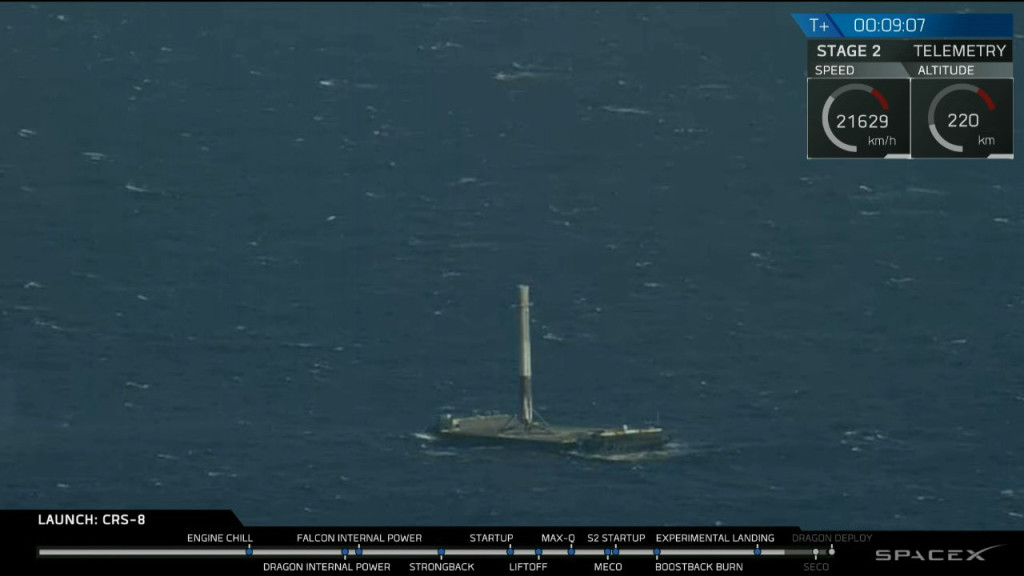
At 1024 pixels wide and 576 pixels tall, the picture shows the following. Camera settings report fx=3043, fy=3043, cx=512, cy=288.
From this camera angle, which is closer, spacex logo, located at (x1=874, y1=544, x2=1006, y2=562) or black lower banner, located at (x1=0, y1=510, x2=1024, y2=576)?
spacex logo, located at (x1=874, y1=544, x2=1006, y2=562)

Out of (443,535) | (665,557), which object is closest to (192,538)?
(443,535)

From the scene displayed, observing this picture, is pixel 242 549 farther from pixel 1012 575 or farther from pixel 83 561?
pixel 1012 575

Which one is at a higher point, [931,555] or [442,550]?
[442,550]

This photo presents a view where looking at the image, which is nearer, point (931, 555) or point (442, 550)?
point (442, 550)
